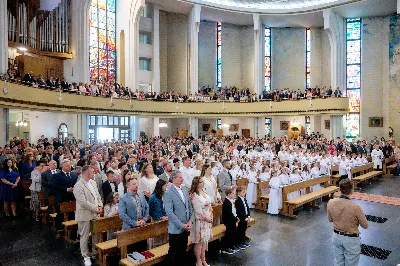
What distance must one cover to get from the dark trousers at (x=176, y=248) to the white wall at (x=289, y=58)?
87.6 ft

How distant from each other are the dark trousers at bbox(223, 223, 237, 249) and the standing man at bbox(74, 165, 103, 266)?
2366 mm

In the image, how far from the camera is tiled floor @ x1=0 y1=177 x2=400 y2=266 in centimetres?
559

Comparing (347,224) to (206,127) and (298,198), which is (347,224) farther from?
(206,127)

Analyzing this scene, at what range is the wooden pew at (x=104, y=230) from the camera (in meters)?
5.17

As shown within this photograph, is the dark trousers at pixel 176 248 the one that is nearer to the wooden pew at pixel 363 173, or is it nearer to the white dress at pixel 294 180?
the white dress at pixel 294 180

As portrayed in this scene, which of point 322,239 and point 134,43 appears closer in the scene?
point 322,239

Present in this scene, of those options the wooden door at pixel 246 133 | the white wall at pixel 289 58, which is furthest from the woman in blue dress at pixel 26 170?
the white wall at pixel 289 58

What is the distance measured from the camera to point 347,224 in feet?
13.1

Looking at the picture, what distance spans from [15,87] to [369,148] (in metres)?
18.0

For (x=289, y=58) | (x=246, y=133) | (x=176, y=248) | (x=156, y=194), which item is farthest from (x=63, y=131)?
(x=289, y=58)

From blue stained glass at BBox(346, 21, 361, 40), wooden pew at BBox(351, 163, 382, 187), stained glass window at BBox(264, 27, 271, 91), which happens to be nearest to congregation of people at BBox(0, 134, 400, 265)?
wooden pew at BBox(351, 163, 382, 187)

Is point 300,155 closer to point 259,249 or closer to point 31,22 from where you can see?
point 259,249

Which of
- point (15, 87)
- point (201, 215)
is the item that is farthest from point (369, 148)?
point (15, 87)

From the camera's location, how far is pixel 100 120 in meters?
23.0
